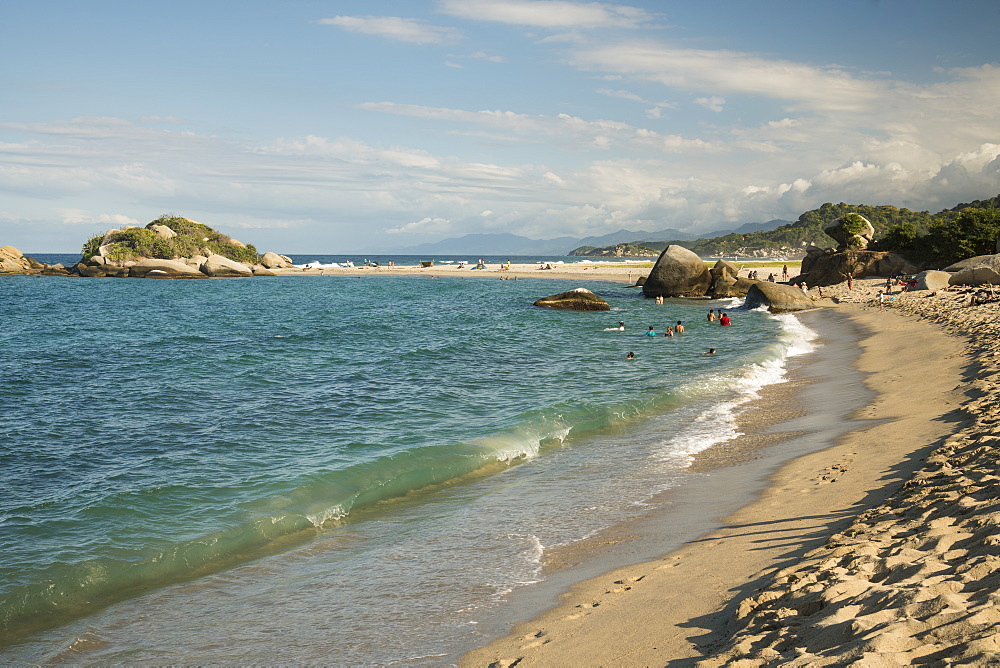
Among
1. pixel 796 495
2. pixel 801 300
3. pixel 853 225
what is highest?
pixel 853 225

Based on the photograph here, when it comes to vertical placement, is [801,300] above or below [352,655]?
above

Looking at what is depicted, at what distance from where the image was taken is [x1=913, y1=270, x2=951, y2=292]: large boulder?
44.6 m

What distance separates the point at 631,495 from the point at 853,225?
57.6m

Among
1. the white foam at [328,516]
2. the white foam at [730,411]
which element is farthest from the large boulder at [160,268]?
→ the white foam at [328,516]

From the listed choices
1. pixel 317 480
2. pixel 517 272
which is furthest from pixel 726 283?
pixel 517 272

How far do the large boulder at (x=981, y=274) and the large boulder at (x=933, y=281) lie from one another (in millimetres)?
1492

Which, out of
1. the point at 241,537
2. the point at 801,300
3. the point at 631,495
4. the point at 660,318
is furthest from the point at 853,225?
the point at 241,537

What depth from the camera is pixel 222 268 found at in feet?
340

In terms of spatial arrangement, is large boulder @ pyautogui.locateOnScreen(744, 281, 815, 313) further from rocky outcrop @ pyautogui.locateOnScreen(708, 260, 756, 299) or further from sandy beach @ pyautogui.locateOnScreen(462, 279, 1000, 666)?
sandy beach @ pyautogui.locateOnScreen(462, 279, 1000, 666)

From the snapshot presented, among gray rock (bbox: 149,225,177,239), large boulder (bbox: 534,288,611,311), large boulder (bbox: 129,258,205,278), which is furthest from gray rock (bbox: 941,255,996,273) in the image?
gray rock (bbox: 149,225,177,239)

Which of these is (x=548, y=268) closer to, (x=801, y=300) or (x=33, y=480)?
(x=801, y=300)

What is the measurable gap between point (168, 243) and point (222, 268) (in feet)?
28.8

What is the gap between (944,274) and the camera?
4591 cm

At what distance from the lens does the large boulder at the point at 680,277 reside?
55688 mm
